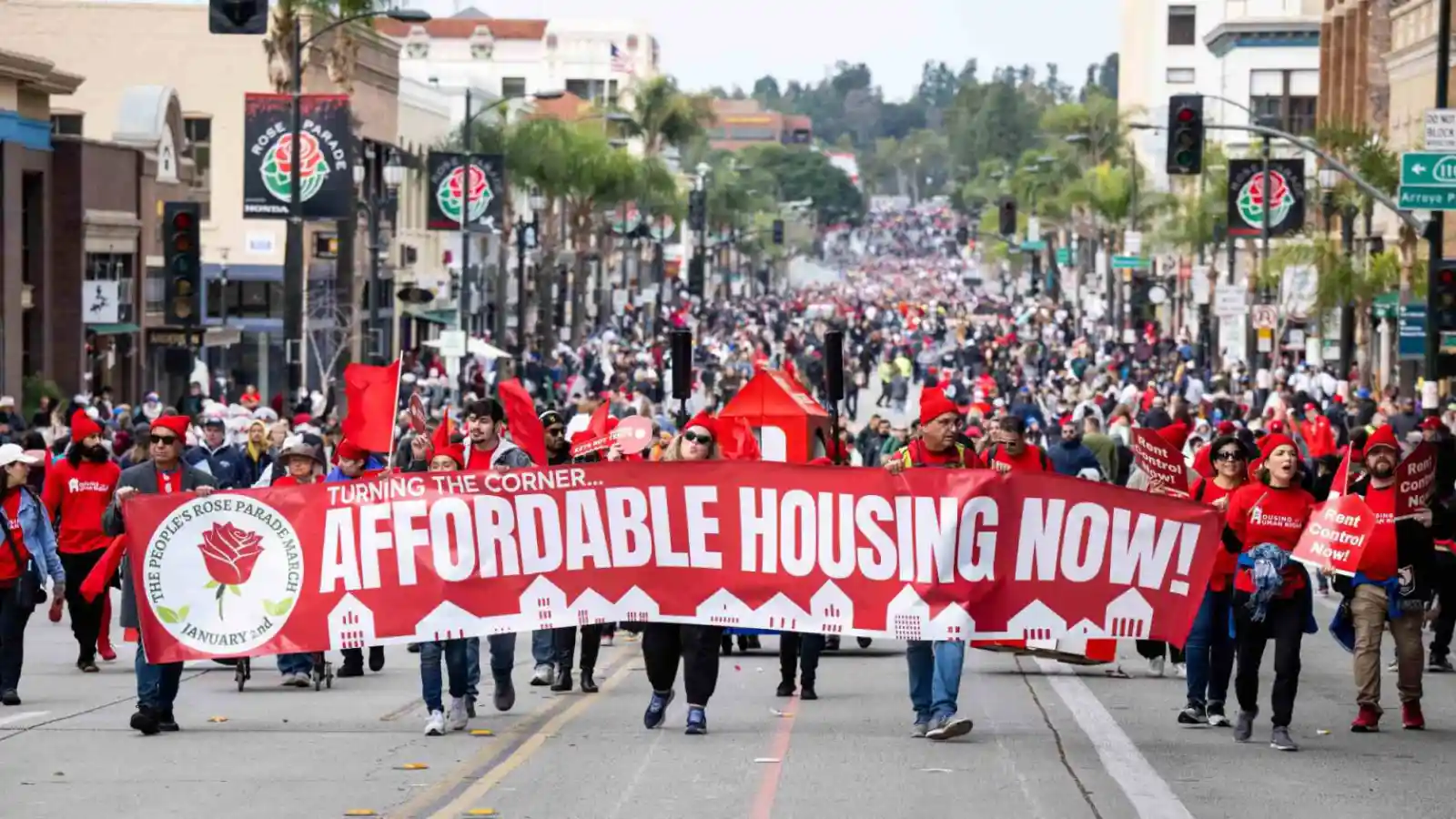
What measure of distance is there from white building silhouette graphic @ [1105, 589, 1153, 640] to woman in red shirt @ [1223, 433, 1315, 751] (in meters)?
0.52

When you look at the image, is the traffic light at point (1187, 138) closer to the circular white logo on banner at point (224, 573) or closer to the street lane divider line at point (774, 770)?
the street lane divider line at point (774, 770)

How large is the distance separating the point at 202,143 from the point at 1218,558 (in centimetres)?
4899

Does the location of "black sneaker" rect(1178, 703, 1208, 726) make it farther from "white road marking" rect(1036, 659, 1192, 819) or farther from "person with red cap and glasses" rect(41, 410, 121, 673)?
"person with red cap and glasses" rect(41, 410, 121, 673)

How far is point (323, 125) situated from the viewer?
3803 cm

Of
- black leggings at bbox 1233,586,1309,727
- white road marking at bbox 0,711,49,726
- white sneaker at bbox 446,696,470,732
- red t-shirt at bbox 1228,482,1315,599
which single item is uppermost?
red t-shirt at bbox 1228,482,1315,599

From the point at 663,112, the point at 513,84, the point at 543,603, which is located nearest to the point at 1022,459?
the point at 543,603

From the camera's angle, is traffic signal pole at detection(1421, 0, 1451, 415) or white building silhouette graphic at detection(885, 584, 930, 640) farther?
traffic signal pole at detection(1421, 0, 1451, 415)

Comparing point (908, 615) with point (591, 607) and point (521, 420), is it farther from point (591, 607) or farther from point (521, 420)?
point (521, 420)

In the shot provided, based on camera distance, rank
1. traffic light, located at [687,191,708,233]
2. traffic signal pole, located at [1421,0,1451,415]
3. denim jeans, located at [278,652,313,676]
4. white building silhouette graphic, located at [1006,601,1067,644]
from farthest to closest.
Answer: traffic light, located at [687,191,708,233], traffic signal pole, located at [1421,0,1451,415], denim jeans, located at [278,652,313,676], white building silhouette graphic, located at [1006,601,1067,644]

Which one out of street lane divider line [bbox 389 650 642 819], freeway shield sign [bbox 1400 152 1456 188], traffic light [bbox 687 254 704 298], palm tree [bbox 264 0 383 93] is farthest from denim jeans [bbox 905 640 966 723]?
traffic light [bbox 687 254 704 298]

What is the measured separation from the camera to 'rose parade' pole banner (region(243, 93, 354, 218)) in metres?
37.8

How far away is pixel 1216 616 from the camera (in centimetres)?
1418

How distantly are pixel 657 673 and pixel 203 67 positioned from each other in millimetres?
48193

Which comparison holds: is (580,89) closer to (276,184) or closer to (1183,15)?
(1183,15)
